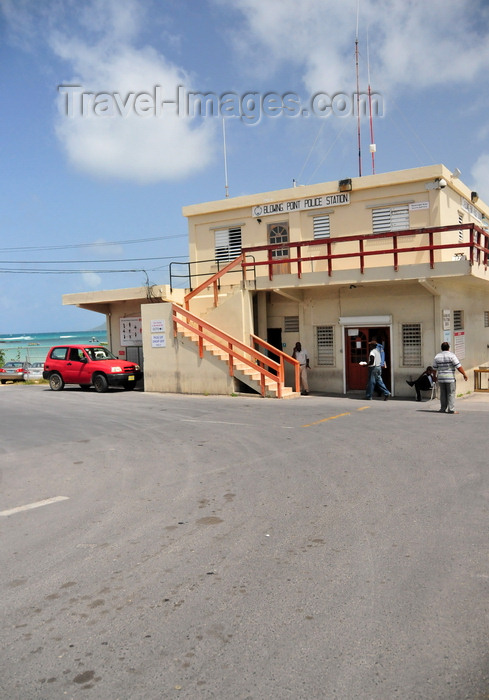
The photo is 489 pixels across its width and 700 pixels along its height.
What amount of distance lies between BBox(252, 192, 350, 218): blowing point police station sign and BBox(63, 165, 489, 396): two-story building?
4 centimetres

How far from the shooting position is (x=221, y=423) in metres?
12.7

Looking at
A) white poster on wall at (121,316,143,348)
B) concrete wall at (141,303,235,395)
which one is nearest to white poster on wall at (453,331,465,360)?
concrete wall at (141,303,235,395)

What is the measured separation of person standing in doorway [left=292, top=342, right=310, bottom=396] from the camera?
19328 mm

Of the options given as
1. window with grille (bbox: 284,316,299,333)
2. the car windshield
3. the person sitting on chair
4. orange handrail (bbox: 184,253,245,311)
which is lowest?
the person sitting on chair

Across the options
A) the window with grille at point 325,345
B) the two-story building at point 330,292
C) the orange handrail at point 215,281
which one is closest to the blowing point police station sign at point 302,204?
the two-story building at point 330,292

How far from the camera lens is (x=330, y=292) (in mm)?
19672

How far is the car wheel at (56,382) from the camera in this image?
22.3 meters

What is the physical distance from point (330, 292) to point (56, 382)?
10682 mm

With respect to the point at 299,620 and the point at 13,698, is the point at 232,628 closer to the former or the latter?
the point at 299,620

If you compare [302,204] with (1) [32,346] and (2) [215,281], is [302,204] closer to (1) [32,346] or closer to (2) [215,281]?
(2) [215,281]

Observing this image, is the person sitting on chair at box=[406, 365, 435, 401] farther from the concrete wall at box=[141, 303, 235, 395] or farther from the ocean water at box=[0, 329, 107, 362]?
the ocean water at box=[0, 329, 107, 362]

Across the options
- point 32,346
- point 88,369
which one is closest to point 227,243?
point 88,369

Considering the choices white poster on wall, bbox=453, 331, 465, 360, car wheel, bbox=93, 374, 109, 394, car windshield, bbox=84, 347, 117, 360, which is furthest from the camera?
car windshield, bbox=84, 347, 117, 360

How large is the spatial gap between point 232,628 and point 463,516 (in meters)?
3.14
